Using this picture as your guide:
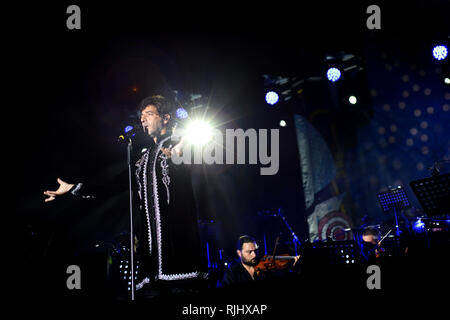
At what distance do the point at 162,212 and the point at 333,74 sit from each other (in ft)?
19.5

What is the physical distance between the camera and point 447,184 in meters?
2.96

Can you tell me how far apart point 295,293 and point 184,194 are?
1.65 meters

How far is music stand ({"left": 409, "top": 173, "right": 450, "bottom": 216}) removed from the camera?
9.67 ft

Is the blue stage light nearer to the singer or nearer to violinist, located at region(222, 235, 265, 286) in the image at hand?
violinist, located at region(222, 235, 265, 286)

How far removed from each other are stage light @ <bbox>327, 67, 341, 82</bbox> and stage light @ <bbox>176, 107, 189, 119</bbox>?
10.8 ft

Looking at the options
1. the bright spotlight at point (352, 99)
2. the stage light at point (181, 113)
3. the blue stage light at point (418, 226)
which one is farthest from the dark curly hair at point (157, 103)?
the bright spotlight at point (352, 99)

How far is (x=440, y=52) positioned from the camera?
748cm

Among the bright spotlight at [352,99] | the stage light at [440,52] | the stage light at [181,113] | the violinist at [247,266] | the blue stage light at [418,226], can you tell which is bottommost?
the violinist at [247,266]

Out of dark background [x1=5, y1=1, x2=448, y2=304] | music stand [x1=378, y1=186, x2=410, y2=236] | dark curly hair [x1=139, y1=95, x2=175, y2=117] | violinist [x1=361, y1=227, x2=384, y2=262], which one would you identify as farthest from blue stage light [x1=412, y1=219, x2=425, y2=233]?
dark curly hair [x1=139, y1=95, x2=175, y2=117]

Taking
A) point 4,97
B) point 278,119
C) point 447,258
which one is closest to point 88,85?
point 4,97

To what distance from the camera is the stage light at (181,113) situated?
320 inches

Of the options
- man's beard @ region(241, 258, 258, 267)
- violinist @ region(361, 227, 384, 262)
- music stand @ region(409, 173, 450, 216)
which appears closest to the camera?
music stand @ region(409, 173, 450, 216)

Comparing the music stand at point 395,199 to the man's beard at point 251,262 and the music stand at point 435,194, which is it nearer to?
the man's beard at point 251,262

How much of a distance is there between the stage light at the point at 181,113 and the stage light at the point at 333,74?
10.8ft
